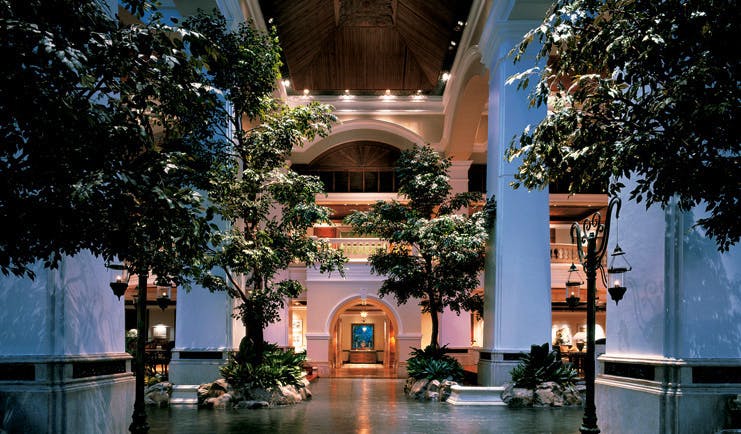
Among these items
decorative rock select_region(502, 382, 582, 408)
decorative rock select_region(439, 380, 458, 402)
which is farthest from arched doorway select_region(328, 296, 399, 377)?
decorative rock select_region(502, 382, 582, 408)

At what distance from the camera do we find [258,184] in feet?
43.9

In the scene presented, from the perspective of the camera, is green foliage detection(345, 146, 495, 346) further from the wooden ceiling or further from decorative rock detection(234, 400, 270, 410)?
decorative rock detection(234, 400, 270, 410)

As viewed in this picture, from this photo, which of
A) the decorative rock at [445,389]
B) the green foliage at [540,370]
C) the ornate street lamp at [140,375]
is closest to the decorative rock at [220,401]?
the decorative rock at [445,389]

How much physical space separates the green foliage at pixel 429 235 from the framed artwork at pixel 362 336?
15.5 meters

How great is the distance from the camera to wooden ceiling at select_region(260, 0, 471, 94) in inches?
772

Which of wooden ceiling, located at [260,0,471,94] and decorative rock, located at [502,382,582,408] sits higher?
wooden ceiling, located at [260,0,471,94]

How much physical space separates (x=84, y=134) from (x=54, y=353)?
11.1ft

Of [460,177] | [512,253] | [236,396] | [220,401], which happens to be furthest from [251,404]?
[460,177]

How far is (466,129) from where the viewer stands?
2341cm

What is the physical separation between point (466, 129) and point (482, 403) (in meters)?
11.2

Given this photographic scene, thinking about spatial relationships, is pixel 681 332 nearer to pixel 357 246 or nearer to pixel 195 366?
pixel 195 366

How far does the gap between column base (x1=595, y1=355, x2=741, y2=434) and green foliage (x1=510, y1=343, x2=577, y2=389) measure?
642cm

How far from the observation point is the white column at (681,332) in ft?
24.2

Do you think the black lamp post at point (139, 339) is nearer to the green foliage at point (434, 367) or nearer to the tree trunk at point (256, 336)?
the tree trunk at point (256, 336)
